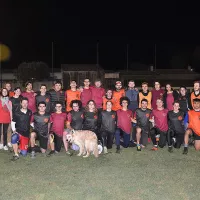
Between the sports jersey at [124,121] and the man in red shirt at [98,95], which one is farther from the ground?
the man in red shirt at [98,95]

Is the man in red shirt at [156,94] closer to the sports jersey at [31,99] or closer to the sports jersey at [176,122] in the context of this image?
the sports jersey at [176,122]

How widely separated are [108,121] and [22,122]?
202cm

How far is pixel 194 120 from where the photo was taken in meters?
8.16

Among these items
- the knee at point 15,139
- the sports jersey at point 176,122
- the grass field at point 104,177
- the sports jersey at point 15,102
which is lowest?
the grass field at point 104,177

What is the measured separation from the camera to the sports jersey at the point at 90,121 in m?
8.29

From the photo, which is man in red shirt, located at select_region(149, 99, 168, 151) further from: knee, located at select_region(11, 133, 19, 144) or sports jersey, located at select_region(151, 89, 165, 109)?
knee, located at select_region(11, 133, 19, 144)

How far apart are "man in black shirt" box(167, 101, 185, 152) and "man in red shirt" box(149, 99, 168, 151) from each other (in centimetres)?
15

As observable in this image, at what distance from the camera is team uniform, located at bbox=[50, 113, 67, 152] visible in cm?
791

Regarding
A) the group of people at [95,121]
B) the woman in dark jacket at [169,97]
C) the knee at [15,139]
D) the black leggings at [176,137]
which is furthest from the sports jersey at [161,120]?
the knee at [15,139]

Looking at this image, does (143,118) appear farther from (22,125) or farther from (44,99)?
(22,125)

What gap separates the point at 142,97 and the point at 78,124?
1.97 meters

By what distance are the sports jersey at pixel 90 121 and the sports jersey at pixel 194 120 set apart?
224 cm

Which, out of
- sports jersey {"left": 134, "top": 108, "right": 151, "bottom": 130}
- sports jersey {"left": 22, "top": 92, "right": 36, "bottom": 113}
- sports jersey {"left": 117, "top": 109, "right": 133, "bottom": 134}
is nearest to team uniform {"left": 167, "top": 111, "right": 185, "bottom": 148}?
sports jersey {"left": 134, "top": 108, "right": 151, "bottom": 130}

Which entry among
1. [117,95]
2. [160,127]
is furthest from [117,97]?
[160,127]
